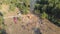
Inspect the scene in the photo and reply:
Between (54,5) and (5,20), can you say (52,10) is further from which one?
(5,20)

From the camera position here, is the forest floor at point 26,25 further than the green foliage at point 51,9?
No

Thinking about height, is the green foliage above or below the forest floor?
above

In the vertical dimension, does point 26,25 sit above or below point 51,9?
below

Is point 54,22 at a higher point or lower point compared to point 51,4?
lower

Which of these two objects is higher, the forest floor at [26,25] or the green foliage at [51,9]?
the green foliage at [51,9]

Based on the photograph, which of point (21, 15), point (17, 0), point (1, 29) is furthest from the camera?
point (17, 0)

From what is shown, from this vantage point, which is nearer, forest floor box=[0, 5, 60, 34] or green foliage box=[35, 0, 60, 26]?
forest floor box=[0, 5, 60, 34]

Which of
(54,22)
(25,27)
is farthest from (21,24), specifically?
(54,22)

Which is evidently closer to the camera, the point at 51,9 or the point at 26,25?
the point at 26,25
